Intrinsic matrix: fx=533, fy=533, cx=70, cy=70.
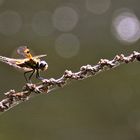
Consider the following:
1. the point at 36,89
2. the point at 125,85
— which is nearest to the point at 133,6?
the point at 125,85

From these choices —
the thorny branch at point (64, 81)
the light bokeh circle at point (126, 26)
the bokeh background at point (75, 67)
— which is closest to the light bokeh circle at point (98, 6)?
the bokeh background at point (75, 67)

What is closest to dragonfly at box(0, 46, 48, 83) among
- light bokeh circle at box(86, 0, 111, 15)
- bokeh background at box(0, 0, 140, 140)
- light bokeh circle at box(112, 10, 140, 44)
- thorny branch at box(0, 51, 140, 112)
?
thorny branch at box(0, 51, 140, 112)

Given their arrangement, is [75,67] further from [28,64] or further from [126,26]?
[28,64]

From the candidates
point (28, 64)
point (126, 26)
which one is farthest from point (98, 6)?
point (28, 64)

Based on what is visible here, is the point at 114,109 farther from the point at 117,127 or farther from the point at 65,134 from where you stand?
the point at 65,134

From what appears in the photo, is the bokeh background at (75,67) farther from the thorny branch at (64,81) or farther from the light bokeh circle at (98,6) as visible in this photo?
the thorny branch at (64,81)

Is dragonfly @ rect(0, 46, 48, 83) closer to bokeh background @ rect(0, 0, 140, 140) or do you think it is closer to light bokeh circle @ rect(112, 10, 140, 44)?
bokeh background @ rect(0, 0, 140, 140)
